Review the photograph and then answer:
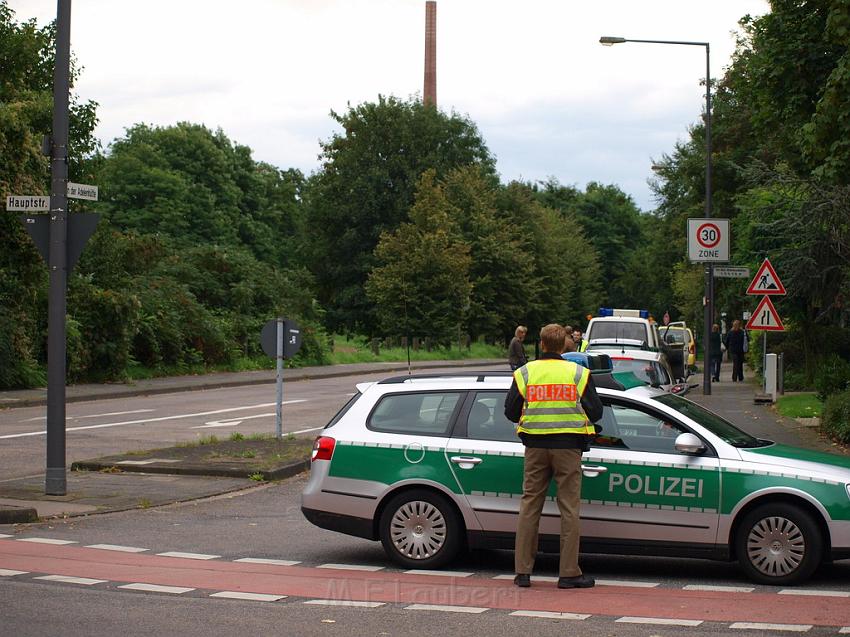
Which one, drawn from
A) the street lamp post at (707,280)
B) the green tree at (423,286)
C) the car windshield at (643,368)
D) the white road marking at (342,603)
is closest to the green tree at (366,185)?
the green tree at (423,286)

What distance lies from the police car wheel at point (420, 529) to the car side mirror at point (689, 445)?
5.58 feet

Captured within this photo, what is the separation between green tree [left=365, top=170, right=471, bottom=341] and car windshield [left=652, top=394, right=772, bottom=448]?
167 ft

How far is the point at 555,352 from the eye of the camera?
888 centimetres

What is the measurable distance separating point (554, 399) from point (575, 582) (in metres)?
1.24

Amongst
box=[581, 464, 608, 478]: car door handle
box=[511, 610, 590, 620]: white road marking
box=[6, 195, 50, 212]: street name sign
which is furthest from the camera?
box=[6, 195, 50, 212]: street name sign

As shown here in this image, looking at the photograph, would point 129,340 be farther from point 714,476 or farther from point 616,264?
point 616,264

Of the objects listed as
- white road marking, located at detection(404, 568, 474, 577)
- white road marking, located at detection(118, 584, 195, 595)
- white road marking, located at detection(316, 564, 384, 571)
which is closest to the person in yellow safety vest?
white road marking, located at detection(404, 568, 474, 577)

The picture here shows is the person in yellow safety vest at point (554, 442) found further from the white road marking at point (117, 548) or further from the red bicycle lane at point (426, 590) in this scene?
the white road marking at point (117, 548)

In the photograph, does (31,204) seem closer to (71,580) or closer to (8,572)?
(8,572)

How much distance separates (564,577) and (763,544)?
141 centimetres

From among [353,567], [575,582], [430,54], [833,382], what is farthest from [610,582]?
[430,54]

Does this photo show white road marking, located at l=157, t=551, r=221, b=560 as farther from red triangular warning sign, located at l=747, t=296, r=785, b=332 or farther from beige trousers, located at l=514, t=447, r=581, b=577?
red triangular warning sign, located at l=747, t=296, r=785, b=332

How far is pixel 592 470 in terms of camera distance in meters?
9.09

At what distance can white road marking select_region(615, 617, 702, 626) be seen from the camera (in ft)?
24.6
